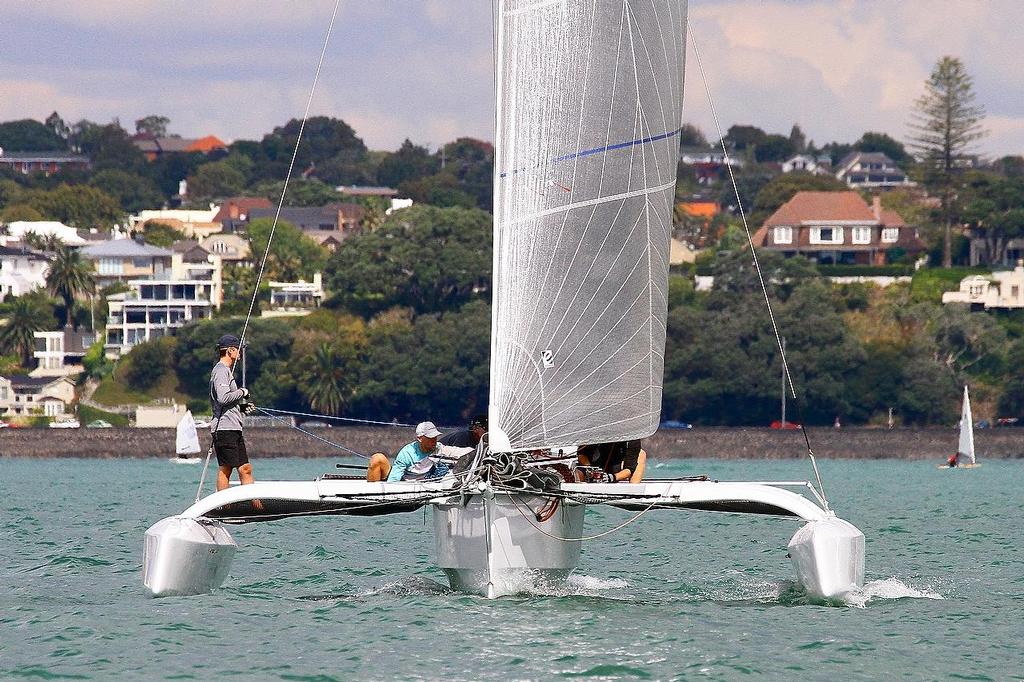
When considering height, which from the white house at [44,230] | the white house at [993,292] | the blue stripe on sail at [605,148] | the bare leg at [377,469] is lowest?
the bare leg at [377,469]

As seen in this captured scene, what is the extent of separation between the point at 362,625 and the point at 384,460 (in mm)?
1563

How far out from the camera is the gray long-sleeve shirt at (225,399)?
15656 millimetres

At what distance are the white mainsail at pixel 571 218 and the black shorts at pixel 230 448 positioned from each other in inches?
88.0

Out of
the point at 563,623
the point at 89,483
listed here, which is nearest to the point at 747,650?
the point at 563,623

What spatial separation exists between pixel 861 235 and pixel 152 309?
43198 mm

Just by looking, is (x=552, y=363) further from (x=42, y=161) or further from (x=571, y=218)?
(x=42, y=161)

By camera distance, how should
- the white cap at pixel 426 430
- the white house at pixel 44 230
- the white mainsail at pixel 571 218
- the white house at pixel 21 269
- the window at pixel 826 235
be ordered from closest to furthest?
the white mainsail at pixel 571 218 < the white cap at pixel 426 430 < the white house at pixel 21 269 < the window at pixel 826 235 < the white house at pixel 44 230

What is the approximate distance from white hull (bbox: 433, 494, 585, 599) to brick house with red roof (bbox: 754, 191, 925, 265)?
104m

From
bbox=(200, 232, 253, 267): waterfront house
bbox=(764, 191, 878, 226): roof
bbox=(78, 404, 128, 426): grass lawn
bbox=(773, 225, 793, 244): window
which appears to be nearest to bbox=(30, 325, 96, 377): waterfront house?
bbox=(78, 404, 128, 426): grass lawn

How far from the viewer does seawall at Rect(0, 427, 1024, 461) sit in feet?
230

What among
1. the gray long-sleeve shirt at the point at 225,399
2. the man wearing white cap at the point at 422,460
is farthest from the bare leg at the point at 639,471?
the gray long-sleeve shirt at the point at 225,399

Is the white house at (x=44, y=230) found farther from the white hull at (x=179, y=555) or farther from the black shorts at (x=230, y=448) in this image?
the white hull at (x=179, y=555)

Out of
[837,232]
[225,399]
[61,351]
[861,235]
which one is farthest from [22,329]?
[225,399]

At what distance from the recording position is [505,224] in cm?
1530
